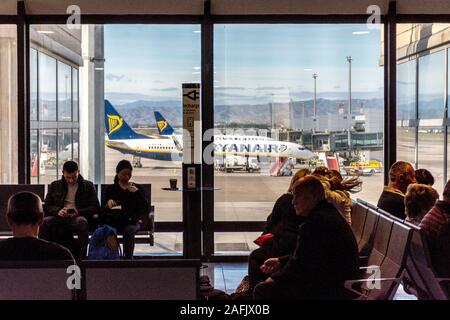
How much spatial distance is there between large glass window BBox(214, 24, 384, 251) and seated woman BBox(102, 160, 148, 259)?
4.44ft

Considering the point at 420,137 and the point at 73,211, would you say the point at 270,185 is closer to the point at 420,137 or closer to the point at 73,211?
the point at 420,137

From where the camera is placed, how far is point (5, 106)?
906cm

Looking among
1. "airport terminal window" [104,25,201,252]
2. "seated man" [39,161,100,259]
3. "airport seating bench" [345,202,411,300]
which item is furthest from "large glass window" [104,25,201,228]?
"airport seating bench" [345,202,411,300]

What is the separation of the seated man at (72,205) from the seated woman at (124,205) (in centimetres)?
19

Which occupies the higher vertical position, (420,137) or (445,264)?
(420,137)

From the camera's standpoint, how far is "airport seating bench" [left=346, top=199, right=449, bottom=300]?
4.78m

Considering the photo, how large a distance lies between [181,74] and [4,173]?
2.48 metres

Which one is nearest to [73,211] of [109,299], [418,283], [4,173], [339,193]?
[4,173]

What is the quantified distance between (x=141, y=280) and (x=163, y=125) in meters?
6.00

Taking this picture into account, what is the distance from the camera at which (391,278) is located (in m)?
4.80

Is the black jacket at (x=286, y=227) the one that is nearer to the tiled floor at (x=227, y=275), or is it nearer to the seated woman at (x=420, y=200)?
the seated woman at (x=420, y=200)

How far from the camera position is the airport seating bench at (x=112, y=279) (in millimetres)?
3357

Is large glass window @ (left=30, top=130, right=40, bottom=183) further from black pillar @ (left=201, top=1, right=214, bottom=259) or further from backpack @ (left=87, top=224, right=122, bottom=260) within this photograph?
backpack @ (left=87, top=224, right=122, bottom=260)
